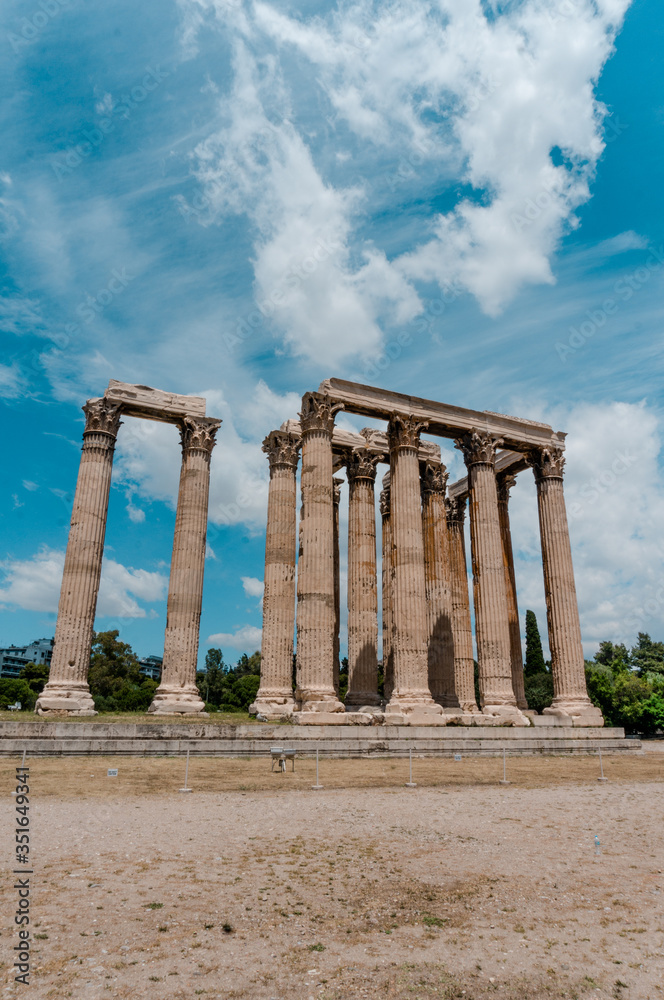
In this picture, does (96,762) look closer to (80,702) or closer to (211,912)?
(80,702)

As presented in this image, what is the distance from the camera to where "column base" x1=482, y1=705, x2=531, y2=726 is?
31391mm

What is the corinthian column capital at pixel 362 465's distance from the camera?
4047cm

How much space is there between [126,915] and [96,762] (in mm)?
13075

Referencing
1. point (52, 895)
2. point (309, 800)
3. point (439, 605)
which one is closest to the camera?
point (52, 895)

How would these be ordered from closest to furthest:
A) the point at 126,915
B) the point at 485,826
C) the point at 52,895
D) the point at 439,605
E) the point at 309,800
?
the point at 126,915 < the point at 52,895 < the point at 485,826 < the point at 309,800 < the point at 439,605

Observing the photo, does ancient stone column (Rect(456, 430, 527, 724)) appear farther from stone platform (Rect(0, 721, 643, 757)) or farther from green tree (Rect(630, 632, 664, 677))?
green tree (Rect(630, 632, 664, 677))

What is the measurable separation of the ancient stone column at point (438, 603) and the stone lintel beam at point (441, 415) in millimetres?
5679

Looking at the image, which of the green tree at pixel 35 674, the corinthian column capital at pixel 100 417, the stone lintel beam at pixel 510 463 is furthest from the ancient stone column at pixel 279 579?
the green tree at pixel 35 674

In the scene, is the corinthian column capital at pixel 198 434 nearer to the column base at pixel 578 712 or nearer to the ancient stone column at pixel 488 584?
the ancient stone column at pixel 488 584

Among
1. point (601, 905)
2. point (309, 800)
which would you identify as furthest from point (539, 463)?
point (601, 905)

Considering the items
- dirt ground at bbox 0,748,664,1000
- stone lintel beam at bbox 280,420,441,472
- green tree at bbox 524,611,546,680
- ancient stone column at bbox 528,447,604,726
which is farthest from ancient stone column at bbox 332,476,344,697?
green tree at bbox 524,611,546,680

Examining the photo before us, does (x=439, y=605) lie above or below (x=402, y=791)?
above

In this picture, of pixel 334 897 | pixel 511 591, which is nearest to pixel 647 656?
pixel 511 591

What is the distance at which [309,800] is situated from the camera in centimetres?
1488
